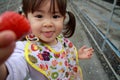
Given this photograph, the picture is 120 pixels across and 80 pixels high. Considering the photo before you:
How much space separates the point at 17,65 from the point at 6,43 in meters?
0.53

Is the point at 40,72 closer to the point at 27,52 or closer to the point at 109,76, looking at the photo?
the point at 27,52

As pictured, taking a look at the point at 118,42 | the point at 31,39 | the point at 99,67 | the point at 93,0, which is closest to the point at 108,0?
the point at 93,0

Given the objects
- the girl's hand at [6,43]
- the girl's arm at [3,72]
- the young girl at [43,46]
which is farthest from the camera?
the young girl at [43,46]

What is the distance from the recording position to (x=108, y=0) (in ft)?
30.9

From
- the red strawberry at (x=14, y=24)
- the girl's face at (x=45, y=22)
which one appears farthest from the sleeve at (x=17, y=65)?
the red strawberry at (x=14, y=24)

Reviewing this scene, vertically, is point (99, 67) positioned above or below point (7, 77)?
below

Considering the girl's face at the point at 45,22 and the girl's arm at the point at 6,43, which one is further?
the girl's face at the point at 45,22

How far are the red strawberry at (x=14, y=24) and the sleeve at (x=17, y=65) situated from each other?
0.39 m

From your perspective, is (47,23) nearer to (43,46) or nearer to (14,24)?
(43,46)

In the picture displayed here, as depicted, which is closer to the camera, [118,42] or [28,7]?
[28,7]

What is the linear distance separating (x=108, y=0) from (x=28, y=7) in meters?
8.59

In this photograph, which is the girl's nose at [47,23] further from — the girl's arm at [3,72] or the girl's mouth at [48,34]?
the girl's arm at [3,72]

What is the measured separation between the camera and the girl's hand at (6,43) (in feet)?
1.58

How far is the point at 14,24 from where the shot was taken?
1.82ft
